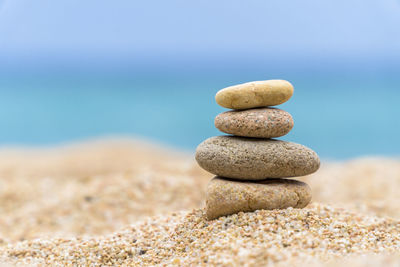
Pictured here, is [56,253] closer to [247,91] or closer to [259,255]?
[259,255]

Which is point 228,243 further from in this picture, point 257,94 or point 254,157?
Result: point 257,94

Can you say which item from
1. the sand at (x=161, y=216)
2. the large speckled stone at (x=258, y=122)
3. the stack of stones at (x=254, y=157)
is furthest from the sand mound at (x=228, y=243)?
the large speckled stone at (x=258, y=122)

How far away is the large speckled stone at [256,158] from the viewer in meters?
4.55

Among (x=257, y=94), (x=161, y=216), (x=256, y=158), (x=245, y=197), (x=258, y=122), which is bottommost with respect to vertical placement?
(x=161, y=216)

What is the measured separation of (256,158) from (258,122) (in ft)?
1.38

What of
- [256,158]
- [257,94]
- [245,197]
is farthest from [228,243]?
[257,94]

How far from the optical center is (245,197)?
4480 mm

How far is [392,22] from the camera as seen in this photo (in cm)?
929

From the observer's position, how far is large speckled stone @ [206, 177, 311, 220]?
177 inches

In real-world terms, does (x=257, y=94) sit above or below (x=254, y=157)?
above

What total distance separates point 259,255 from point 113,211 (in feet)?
16.5

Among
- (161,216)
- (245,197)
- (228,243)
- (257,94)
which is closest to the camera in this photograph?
(228,243)

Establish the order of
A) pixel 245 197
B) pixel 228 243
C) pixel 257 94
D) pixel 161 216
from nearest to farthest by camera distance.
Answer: pixel 228 243, pixel 245 197, pixel 257 94, pixel 161 216

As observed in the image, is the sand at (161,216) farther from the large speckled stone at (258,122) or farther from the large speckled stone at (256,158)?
the large speckled stone at (258,122)
